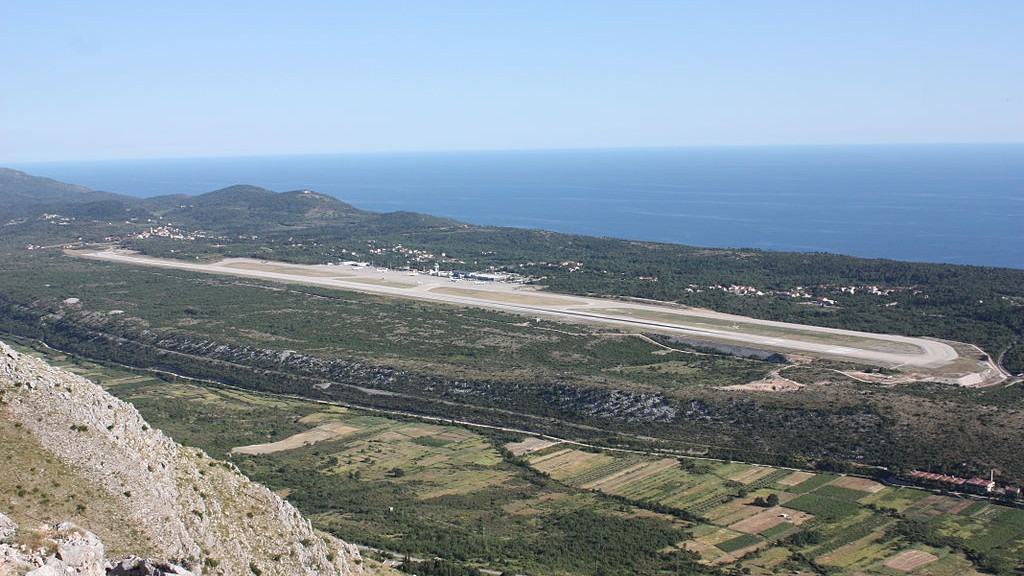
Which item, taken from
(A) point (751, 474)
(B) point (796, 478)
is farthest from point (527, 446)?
(B) point (796, 478)

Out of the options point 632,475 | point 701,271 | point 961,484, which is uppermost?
point 701,271

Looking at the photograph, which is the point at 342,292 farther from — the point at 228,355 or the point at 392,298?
the point at 228,355

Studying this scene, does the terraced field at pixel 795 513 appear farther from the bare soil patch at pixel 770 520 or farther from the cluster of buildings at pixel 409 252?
the cluster of buildings at pixel 409 252

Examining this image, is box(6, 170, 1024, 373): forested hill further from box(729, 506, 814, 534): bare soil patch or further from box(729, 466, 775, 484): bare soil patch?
box(729, 506, 814, 534): bare soil patch

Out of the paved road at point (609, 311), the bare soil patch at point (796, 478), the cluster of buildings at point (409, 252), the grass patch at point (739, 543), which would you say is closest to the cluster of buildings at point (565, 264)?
the paved road at point (609, 311)

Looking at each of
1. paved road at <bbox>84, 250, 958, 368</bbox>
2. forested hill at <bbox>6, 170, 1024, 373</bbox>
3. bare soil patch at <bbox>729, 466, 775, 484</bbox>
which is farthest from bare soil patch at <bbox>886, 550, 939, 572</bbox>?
forested hill at <bbox>6, 170, 1024, 373</bbox>

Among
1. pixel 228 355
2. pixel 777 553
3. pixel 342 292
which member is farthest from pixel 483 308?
pixel 777 553

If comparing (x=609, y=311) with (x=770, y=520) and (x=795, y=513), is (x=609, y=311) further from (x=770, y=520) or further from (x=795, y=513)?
(x=770, y=520)
